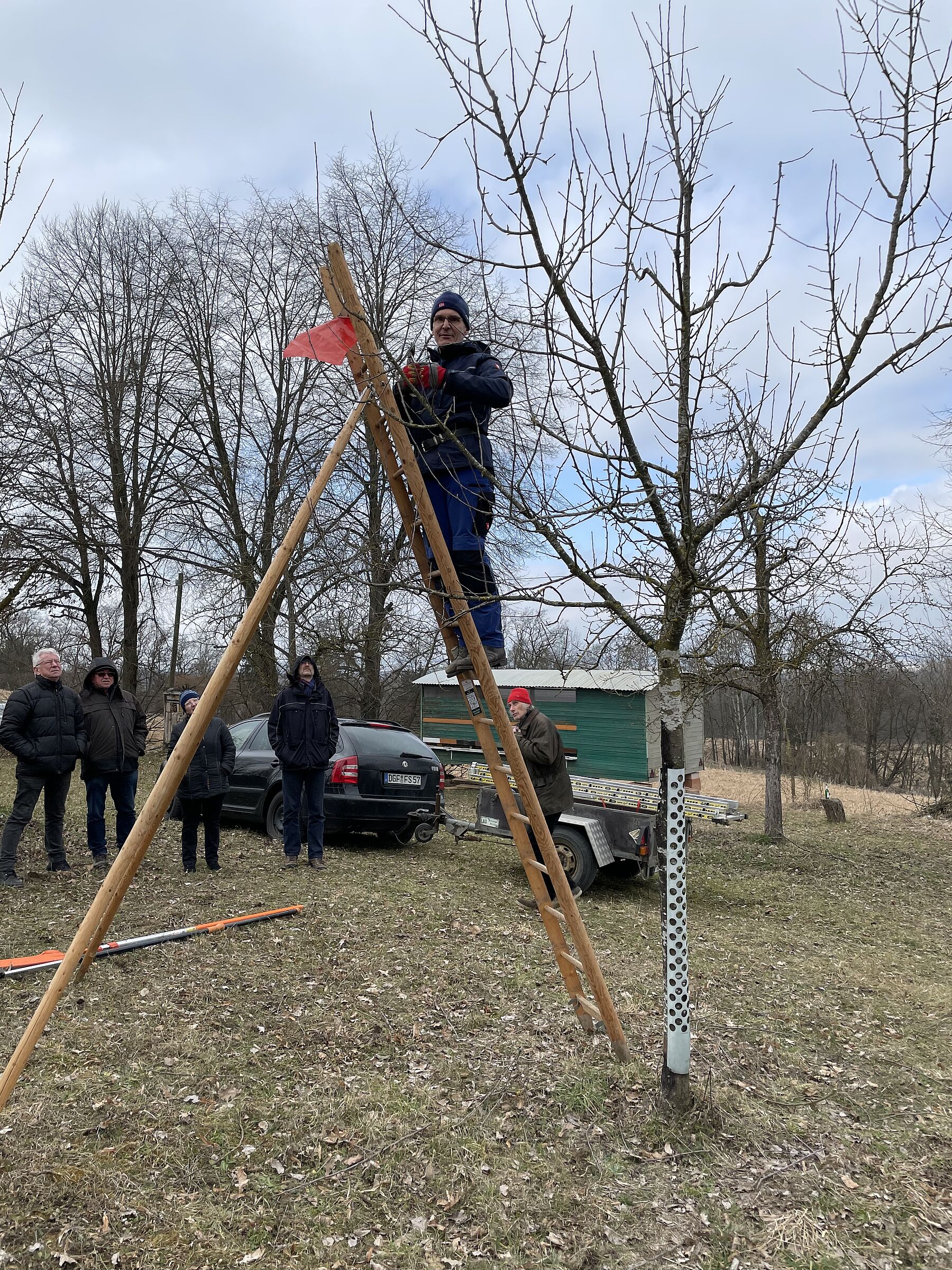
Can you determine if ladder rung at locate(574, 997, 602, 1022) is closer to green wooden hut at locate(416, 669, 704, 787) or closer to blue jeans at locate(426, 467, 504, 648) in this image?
blue jeans at locate(426, 467, 504, 648)

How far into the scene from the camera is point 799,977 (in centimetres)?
601

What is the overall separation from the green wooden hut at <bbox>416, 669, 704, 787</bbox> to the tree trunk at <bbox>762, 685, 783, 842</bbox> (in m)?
4.96

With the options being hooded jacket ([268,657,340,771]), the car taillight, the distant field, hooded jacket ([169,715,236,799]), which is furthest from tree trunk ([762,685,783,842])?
hooded jacket ([169,715,236,799])

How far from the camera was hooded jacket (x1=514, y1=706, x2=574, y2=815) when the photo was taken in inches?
300

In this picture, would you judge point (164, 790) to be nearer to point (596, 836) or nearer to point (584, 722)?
point (596, 836)

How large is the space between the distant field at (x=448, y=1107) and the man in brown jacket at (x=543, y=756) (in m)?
1.26

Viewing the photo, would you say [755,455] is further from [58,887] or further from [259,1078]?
[58,887]

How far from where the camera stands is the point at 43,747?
721 centimetres

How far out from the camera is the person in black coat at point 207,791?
795 cm

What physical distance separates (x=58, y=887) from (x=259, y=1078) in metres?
4.19

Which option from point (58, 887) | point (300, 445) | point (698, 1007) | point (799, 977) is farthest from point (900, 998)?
point (300, 445)

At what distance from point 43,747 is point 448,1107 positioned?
5.28m

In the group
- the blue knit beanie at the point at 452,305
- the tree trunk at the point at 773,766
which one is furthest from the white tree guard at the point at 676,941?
the tree trunk at the point at 773,766

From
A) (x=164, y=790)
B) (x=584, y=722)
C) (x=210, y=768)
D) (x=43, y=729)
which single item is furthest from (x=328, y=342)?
(x=584, y=722)
